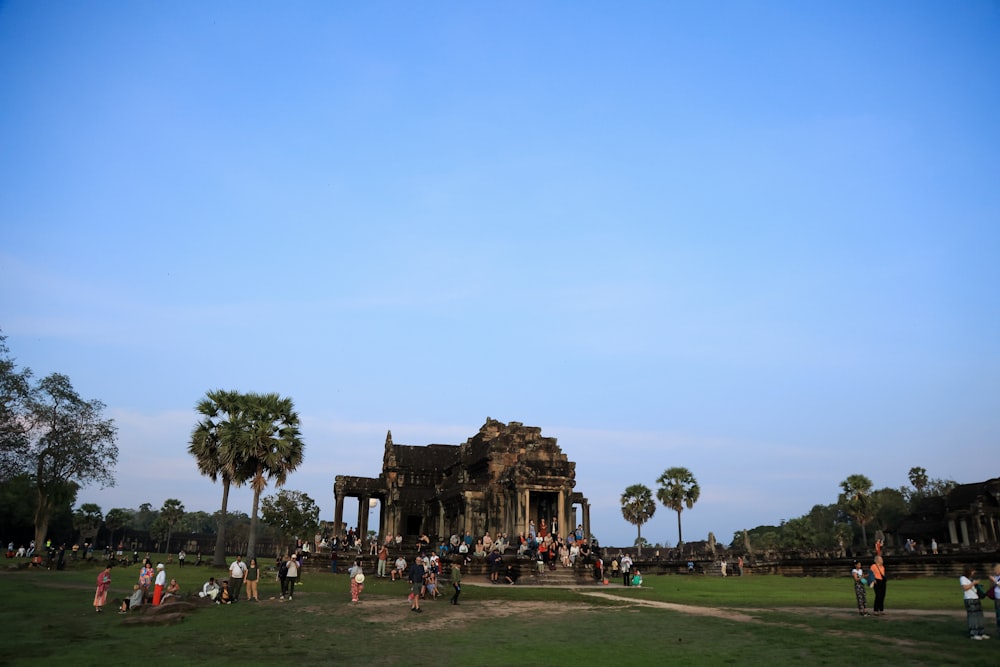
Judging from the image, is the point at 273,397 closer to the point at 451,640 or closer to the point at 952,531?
the point at 451,640

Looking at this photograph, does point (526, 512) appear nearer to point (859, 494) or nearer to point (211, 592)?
point (211, 592)

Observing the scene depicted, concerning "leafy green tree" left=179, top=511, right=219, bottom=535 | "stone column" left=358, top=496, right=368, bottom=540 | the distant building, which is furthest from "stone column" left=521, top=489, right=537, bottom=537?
"leafy green tree" left=179, top=511, right=219, bottom=535

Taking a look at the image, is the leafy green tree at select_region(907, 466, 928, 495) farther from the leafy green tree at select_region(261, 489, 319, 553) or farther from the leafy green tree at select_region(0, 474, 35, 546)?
the leafy green tree at select_region(0, 474, 35, 546)

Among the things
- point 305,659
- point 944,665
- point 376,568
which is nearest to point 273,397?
point 376,568

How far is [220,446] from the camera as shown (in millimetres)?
38156

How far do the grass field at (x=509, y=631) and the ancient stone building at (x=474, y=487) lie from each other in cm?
1248

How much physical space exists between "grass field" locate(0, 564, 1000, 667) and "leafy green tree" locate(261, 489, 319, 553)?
1370 inches

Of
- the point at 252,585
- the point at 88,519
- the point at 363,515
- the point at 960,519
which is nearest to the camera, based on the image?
the point at 252,585

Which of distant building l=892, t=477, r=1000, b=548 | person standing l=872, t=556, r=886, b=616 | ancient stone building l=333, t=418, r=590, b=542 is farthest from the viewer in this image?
distant building l=892, t=477, r=1000, b=548

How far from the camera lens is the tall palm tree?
1518 inches

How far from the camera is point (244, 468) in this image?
3916cm

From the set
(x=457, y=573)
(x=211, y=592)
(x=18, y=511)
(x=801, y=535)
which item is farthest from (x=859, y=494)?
(x=18, y=511)

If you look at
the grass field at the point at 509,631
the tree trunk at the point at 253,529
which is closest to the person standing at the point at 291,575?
the grass field at the point at 509,631

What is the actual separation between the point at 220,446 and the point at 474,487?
15.1 metres
